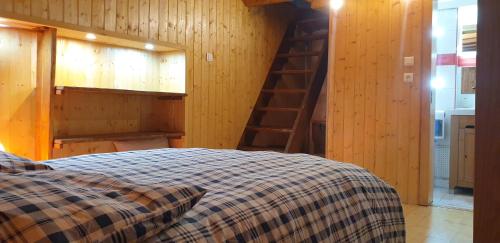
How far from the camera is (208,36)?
432cm

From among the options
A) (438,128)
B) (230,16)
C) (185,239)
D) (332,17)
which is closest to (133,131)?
(230,16)

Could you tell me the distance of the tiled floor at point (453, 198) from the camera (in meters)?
3.69

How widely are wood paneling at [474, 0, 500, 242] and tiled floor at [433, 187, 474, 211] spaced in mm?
3462

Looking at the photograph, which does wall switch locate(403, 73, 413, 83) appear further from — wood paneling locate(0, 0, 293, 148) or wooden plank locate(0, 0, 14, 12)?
wooden plank locate(0, 0, 14, 12)

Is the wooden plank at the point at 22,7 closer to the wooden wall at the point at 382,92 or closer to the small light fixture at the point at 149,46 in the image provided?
the small light fixture at the point at 149,46

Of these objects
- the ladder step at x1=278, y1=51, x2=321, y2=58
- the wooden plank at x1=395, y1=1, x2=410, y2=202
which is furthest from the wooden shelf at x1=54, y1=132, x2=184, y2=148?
the wooden plank at x1=395, y1=1, x2=410, y2=202

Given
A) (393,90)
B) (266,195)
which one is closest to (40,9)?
(266,195)

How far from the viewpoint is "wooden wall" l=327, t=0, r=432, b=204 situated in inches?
145

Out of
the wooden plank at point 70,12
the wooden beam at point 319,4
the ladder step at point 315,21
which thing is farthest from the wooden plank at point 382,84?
the wooden plank at point 70,12

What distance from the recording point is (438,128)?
189 inches

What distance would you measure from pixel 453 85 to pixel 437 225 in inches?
97.7

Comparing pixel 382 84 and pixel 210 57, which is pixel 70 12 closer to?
pixel 210 57

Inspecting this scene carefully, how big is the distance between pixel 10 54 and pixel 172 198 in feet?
8.80

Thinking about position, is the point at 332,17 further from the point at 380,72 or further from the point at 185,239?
the point at 185,239
